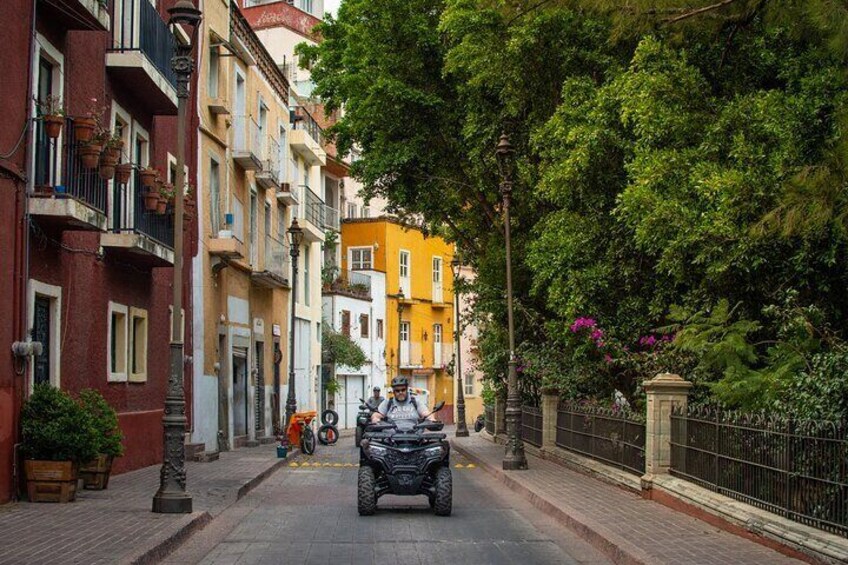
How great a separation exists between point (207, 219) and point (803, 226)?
19.5 m

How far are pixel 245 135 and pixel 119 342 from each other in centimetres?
1298

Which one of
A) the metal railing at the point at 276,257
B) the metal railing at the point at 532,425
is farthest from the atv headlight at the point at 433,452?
the metal railing at the point at 276,257

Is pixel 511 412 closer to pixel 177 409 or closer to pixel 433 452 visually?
pixel 433 452

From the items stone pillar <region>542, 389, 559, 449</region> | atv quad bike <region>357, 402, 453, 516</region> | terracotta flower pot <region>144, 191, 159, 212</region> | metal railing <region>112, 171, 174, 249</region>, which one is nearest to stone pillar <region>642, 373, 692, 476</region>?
atv quad bike <region>357, 402, 453, 516</region>

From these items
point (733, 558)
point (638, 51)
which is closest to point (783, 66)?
point (638, 51)

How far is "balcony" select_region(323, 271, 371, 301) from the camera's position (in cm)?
5899

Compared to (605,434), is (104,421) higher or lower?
higher

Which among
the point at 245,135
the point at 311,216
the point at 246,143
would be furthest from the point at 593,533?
the point at 311,216

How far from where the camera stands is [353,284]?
207 ft

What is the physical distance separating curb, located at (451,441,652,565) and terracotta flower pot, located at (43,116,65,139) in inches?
327

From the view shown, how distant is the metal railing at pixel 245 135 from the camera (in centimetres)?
3281

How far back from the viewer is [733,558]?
1085 cm

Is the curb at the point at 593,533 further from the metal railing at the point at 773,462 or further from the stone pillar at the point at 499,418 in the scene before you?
the stone pillar at the point at 499,418

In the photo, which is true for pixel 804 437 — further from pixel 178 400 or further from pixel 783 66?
pixel 783 66
